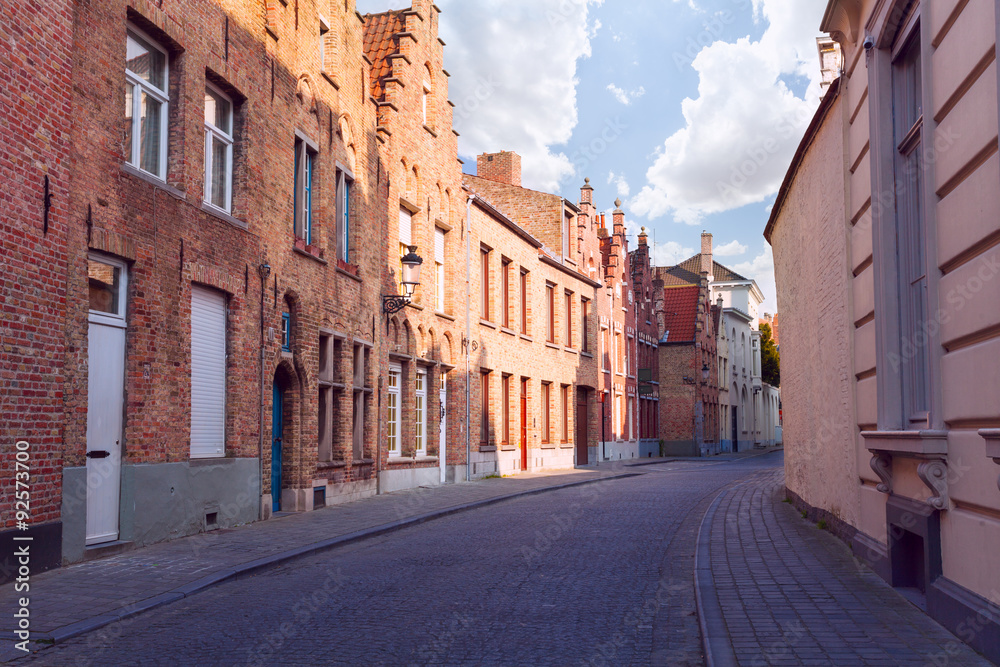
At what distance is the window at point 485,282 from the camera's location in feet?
87.5

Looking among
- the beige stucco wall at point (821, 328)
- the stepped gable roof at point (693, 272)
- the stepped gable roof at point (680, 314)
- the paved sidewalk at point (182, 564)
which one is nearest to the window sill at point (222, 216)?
the paved sidewalk at point (182, 564)

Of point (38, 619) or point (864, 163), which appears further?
point (864, 163)

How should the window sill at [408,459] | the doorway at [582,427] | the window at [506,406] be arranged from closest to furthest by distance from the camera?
the window sill at [408,459] < the window at [506,406] < the doorway at [582,427]

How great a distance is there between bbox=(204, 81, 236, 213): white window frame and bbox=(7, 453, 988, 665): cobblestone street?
541 cm

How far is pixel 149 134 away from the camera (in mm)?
11883

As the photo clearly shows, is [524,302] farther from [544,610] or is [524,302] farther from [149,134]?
[544,610]

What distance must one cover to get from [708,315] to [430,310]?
35.7 metres

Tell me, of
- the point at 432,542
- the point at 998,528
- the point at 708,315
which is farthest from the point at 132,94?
the point at 708,315

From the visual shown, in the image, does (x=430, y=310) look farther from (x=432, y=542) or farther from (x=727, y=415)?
(x=727, y=415)

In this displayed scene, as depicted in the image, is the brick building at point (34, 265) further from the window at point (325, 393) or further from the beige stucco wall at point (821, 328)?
the beige stucco wall at point (821, 328)

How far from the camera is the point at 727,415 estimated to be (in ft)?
199

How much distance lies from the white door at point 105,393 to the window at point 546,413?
22.3 metres

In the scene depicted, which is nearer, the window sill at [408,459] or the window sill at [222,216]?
the window sill at [222,216]

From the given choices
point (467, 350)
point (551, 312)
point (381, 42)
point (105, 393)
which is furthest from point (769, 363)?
point (105, 393)
